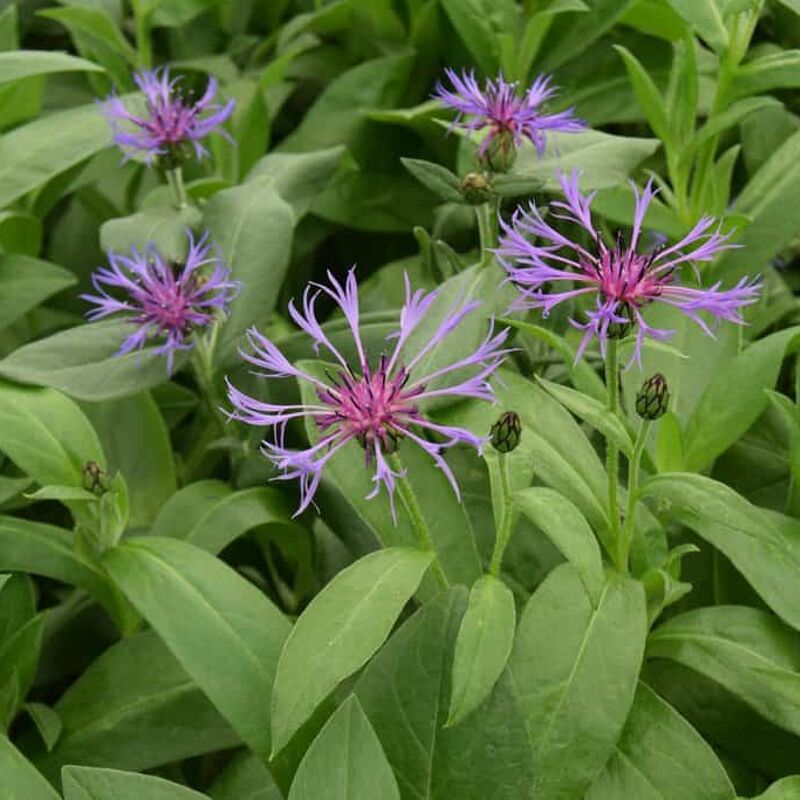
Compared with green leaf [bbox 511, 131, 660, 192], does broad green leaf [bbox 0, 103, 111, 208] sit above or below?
below

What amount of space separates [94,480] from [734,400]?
47 centimetres

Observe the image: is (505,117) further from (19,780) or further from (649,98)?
(19,780)

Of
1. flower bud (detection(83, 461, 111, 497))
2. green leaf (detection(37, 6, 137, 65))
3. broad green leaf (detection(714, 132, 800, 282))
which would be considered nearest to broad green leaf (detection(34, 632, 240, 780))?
flower bud (detection(83, 461, 111, 497))

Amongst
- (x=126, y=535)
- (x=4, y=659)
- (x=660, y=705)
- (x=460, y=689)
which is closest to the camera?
(x=460, y=689)

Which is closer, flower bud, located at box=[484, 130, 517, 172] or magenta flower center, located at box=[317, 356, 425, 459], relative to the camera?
magenta flower center, located at box=[317, 356, 425, 459]

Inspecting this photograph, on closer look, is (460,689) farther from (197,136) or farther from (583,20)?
(583,20)

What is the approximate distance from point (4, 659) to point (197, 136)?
480 millimetres

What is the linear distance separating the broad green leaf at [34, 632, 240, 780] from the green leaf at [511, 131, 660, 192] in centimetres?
47

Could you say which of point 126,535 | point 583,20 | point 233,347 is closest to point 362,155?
point 583,20

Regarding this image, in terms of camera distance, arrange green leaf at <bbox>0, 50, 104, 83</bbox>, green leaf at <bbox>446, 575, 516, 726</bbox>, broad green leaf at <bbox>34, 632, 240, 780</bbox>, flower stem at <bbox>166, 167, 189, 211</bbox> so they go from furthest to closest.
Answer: flower stem at <bbox>166, 167, 189, 211</bbox> < green leaf at <bbox>0, 50, 104, 83</bbox> < broad green leaf at <bbox>34, 632, 240, 780</bbox> < green leaf at <bbox>446, 575, 516, 726</bbox>

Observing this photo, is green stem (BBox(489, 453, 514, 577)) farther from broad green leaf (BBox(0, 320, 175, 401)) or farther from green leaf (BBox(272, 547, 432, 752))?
→ broad green leaf (BBox(0, 320, 175, 401))

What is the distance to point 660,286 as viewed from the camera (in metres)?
0.76

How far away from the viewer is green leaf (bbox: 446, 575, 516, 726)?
0.69m

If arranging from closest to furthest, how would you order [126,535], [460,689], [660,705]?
[460,689]
[660,705]
[126,535]
